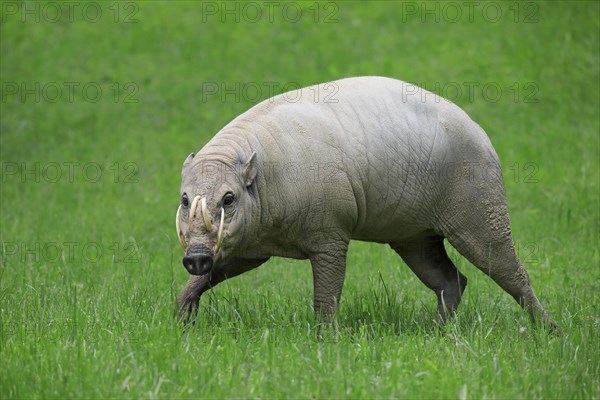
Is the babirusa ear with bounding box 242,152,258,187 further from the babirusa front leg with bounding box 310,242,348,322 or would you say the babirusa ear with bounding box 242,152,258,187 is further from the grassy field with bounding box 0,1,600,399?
the grassy field with bounding box 0,1,600,399

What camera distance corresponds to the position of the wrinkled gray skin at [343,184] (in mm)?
6785

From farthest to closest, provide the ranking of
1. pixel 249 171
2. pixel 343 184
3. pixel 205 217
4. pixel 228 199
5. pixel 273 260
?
pixel 273 260 → pixel 343 184 → pixel 249 171 → pixel 228 199 → pixel 205 217

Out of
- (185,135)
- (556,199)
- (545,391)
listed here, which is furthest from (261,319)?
(185,135)

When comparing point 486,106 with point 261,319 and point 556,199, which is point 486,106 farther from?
point 261,319

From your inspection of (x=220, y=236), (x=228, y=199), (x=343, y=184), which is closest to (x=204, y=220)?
(x=220, y=236)

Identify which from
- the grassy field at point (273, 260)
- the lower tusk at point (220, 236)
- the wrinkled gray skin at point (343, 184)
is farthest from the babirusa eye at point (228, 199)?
the grassy field at point (273, 260)

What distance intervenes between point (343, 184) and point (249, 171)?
0.68m

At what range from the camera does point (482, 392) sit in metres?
5.43

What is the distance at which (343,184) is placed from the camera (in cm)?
698

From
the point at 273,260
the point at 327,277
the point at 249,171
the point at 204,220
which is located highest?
the point at 249,171

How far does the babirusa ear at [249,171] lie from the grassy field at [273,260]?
95 cm

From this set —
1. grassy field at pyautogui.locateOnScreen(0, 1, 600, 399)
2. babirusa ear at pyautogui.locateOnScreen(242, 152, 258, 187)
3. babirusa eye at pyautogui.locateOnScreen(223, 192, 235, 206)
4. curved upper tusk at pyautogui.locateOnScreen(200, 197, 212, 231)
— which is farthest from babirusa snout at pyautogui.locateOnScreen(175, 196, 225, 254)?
grassy field at pyautogui.locateOnScreen(0, 1, 600, 399)

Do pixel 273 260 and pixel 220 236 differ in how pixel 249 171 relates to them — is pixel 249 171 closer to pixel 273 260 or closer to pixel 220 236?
pixel 220 236

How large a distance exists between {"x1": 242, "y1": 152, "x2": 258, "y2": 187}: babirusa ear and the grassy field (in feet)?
3.11
